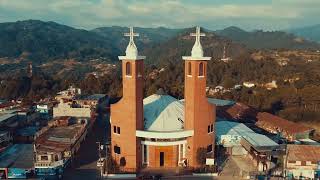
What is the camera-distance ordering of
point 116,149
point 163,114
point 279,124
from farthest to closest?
point 279,124
point 163,114
point 116,149

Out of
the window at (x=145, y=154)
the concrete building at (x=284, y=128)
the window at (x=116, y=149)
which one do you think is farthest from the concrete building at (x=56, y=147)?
the concrete building at (x=284, y=128)

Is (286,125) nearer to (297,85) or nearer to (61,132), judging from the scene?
(61,132)

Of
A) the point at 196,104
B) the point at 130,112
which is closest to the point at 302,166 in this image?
the point at 196,104

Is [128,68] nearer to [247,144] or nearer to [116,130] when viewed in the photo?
[116,130]

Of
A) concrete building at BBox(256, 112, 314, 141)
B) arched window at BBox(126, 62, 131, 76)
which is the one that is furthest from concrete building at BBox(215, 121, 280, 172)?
arched window at BBox(126, 62, 131, 76)

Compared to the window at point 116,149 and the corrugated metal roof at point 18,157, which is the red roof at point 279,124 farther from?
the corrugated metal roof at point 18,157

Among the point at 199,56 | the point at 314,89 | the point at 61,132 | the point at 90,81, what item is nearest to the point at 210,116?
the point at 199,56
